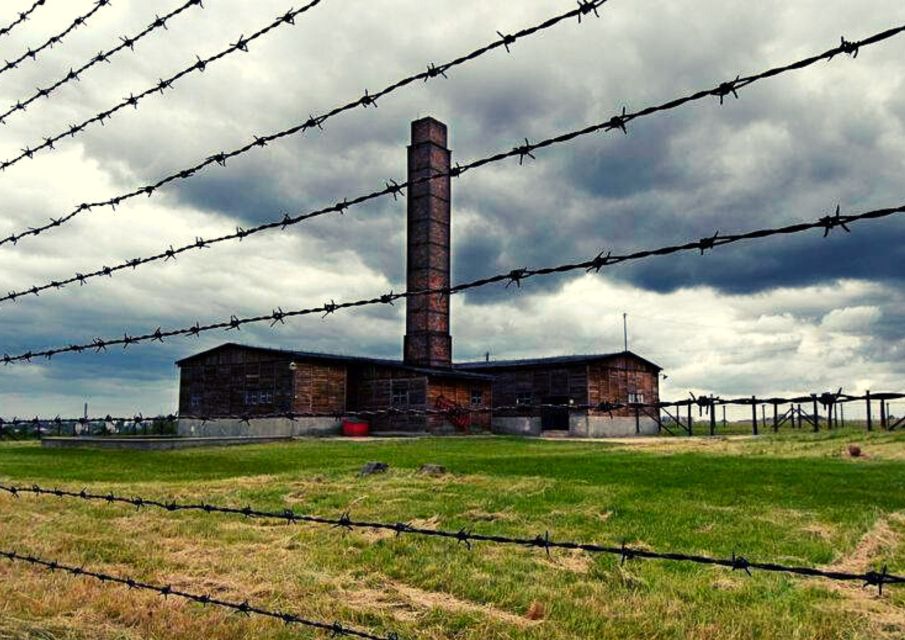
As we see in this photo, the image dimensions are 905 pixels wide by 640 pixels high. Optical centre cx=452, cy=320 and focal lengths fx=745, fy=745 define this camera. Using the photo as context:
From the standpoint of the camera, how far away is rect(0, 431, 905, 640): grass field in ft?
19.0

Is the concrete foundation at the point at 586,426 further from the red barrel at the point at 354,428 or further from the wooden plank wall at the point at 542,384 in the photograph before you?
the red barrel at the point at 354,428

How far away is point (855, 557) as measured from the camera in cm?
857

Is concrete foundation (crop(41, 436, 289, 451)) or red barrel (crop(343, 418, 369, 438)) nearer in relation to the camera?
concrete foundation (crop(41, 436, 289, 451))

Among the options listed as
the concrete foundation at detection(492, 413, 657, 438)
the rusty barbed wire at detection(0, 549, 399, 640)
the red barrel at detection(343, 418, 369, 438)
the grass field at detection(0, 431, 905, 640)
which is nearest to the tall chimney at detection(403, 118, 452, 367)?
the red barrel at detection(343, 418, 369, 438)

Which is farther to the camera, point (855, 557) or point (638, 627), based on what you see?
point (855, 557)

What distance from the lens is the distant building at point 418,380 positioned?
43906 mm

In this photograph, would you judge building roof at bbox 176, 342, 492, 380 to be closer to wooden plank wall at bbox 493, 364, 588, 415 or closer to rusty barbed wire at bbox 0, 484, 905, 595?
wooden plank wall at bbox 493, 364, 588, 415

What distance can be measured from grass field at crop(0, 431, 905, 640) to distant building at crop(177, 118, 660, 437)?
87.6ft

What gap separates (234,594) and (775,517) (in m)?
8.13

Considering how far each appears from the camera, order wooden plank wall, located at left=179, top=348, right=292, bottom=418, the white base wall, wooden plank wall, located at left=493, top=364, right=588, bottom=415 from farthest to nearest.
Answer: the white base wall → wooden plank wall, located at left=493, top=364, right=588, bottom=415 → wooden plank wall, located at left=179, top=348, right=292, bottom=418

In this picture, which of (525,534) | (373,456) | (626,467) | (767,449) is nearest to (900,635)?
(525,534)

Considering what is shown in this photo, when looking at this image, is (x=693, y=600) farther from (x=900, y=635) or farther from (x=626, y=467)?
(x=626, y=467)

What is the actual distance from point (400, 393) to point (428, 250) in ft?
30.8

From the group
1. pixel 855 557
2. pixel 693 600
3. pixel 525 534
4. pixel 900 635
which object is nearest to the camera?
pixel 900 635
